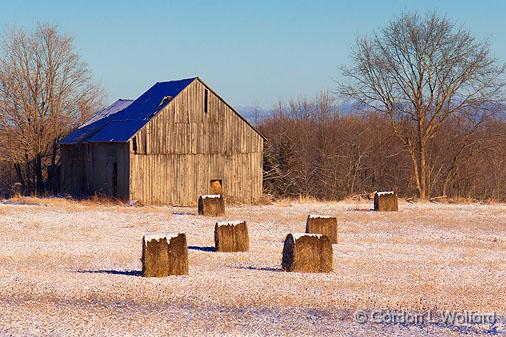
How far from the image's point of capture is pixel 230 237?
20.2 metres

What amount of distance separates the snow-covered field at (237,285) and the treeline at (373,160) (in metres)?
32.8

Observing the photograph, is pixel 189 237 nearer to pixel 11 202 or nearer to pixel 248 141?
pixel 11 202

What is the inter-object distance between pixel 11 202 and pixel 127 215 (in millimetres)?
11400

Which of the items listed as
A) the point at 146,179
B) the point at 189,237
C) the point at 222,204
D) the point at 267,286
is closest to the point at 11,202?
the point at 146,179

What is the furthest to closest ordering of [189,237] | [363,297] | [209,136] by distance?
[209,136], [189,237], [363,297]

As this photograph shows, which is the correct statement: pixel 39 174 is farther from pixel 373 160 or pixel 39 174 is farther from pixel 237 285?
pixel 237 285

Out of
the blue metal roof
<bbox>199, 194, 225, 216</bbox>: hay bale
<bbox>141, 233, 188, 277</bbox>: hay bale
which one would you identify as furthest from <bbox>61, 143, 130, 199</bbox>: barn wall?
<bbox>141, 233, 188, 277</bbox>: hay bale

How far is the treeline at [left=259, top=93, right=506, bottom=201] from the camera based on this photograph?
59.5 metres

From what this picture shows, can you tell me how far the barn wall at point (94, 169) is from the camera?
42469 millimetres

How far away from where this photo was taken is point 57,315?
11.3 m

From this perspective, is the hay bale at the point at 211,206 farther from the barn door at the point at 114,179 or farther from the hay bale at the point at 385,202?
the barn door at the point at 114,179

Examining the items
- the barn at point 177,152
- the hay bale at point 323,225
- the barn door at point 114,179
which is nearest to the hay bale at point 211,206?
the hay bale at point 323,225

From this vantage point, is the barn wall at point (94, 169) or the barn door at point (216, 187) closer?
the barn wall at point (94, 169)

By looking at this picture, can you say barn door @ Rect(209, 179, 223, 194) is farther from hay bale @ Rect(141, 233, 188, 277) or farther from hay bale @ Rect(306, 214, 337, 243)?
hay bale @ Rect(141, 233, 188, 277)
